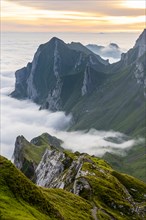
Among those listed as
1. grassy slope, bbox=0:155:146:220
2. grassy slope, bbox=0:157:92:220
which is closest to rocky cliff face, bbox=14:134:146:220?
grassy slope, bbox=0:155:146:220

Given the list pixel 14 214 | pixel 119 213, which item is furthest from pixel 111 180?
pixel 14 214

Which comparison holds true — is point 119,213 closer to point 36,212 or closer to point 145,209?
point 145,209

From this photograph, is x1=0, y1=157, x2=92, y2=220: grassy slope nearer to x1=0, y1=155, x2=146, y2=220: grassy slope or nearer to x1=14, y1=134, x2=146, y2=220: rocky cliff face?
x1=0, y1=155, x2=146, y2=220: grassy slope

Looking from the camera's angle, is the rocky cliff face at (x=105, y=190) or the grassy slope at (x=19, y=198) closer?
the grassy slope at (x=19, y=198)

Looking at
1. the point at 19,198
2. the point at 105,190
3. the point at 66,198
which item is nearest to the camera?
the point at 19,198

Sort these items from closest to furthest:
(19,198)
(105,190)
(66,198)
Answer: (19,198), (66,198), (105,190)

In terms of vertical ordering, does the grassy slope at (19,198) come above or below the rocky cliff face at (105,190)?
above

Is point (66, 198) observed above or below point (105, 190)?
above

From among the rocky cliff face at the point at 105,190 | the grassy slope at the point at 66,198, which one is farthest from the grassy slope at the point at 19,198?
the rocky cliff face at the point at 105,190

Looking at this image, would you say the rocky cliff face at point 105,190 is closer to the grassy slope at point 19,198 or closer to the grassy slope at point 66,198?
the grassy slope at point 66,198

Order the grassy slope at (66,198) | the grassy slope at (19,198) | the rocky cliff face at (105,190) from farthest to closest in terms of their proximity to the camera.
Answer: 1. the rocky cliff face at (105,190)
2. the grassy slope at (66,198)
3. the grassy slope at (19,198)

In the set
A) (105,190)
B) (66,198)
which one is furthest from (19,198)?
(105,190)

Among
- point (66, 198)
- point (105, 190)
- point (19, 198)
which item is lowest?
point (105, 190)

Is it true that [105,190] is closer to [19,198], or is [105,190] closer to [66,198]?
[66,198]
